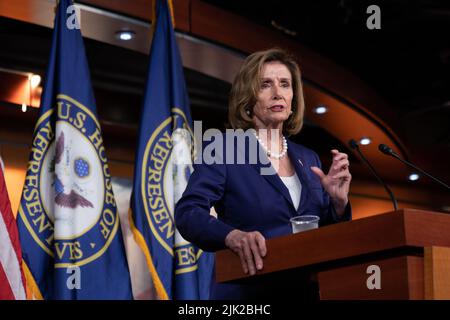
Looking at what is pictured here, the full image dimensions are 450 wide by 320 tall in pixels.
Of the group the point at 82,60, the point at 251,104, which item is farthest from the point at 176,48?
the point at 251,104

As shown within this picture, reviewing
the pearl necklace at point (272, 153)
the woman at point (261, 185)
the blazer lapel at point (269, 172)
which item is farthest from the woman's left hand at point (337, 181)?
the pearl necklace at point (272, 153)

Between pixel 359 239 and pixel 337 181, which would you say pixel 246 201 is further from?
pixel 359 239

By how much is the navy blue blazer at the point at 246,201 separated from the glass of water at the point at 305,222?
3.1 inches

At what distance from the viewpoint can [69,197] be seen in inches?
167

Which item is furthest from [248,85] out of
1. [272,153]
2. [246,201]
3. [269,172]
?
[246,201]

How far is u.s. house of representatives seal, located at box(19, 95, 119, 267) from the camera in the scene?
13.8 feet

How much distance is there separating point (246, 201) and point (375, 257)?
557 millimetres

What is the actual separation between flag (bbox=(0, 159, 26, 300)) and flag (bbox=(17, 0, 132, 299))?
0.92 feet

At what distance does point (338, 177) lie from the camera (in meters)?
2.38

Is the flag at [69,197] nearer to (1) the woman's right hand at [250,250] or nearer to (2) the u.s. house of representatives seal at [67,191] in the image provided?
(2) the u.s. house of representatives seal at [67,191]

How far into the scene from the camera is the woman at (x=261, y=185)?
2303 mm

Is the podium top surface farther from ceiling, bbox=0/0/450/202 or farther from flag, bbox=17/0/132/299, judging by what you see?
ceiling, bbox=0/0/450/202

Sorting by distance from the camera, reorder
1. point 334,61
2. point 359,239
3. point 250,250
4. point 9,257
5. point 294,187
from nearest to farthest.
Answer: point 359,239
point 250,250
point 294,187
point 9,257
point 334,61
